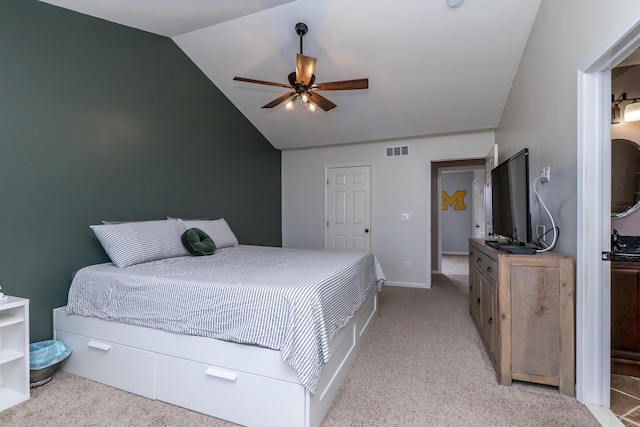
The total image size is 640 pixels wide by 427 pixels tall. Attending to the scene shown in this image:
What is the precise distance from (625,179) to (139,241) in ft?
13.1

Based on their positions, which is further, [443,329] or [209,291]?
[443,329]

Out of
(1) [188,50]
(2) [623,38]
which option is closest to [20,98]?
(1) [188,50]

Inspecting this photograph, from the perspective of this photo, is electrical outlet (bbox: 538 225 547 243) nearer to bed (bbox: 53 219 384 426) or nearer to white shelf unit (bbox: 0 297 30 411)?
bed (bbox: 53 219 384 426)

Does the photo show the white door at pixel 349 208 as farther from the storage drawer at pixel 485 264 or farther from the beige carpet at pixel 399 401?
the beige carpet at pixel 399 401

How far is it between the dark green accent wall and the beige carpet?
Answer: 2.37ft

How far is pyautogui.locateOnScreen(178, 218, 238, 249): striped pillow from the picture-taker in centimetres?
315

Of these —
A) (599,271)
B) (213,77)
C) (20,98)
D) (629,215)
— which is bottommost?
(599,271)

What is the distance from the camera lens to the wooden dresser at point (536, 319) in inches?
71.6

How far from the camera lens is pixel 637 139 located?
2408 mm

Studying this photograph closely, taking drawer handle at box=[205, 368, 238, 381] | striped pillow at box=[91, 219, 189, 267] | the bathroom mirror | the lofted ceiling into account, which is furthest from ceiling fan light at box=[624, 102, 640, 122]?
striped pillow at box=[91, 219, 189, 267]

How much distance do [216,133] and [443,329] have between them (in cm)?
354

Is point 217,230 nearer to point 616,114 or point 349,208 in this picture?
point 349,208

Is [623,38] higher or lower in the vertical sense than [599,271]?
higher

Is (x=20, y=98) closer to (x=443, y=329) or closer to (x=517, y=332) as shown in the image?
(x=517, y=332)
